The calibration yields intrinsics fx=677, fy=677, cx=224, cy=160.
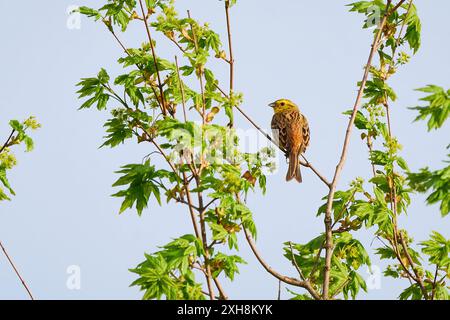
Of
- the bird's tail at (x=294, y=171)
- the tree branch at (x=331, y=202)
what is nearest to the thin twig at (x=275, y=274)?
the tree branch at (x=331, y=202)

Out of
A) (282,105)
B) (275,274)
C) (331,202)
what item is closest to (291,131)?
(282,105)

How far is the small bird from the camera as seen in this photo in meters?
11.7

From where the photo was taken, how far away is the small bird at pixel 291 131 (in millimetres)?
11660

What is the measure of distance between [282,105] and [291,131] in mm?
1302

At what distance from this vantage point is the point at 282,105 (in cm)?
1342

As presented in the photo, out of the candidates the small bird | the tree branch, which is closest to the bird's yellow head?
the small bird

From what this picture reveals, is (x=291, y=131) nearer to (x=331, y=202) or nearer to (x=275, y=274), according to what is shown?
(x=331, y=202)

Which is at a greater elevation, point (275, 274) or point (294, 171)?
point (294, 171)

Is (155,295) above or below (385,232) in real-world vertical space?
below

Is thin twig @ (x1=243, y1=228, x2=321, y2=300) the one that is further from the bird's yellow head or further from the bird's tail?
the bird's yellow head
